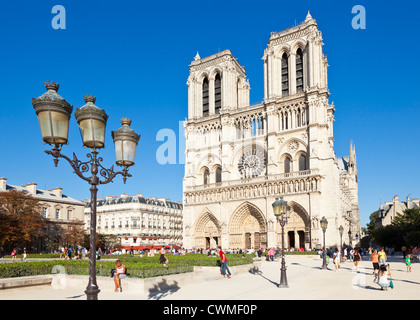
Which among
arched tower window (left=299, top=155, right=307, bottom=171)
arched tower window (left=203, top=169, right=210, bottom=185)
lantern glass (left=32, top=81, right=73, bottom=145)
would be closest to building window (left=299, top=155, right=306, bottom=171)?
arched tower window (left=299, top=155, right=307, bottom=171)

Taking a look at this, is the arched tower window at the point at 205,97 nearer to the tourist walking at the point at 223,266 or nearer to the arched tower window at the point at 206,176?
the arched tower window at the point at 206,176

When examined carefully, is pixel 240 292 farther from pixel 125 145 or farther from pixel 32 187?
pixel 32 187

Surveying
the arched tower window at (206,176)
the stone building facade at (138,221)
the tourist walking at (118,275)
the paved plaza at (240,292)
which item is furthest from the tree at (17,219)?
the tourist walking at (118,275)

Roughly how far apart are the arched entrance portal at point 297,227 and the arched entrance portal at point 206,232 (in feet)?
29.7

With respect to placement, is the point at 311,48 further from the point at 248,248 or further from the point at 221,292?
the point at 221,292

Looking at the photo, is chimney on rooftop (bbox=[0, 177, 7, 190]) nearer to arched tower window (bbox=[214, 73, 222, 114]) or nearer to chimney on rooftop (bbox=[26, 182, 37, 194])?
chimney on rooftop (bbox=[26, 182, 37, 194])

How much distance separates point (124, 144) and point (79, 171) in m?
1.03

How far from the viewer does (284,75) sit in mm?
48438

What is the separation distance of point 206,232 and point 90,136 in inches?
1742

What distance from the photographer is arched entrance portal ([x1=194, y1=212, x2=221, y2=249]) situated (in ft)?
160

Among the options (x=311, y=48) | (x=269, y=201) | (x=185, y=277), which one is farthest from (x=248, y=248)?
(x=185, y=277)

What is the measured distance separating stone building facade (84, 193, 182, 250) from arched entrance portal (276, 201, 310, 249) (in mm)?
26117

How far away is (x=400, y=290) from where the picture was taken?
12.7 m
